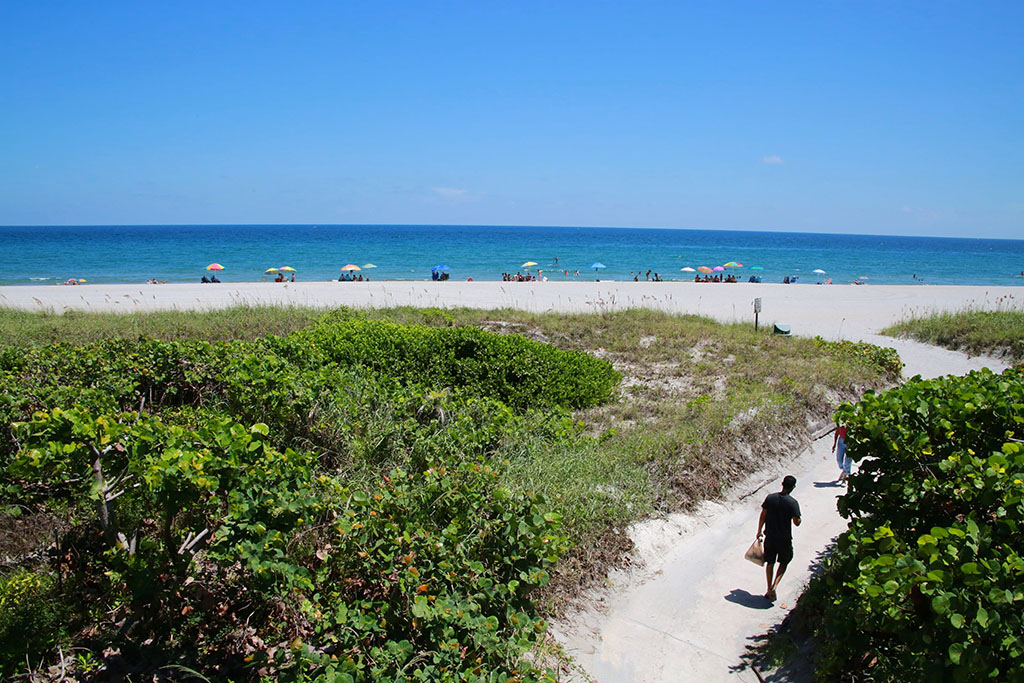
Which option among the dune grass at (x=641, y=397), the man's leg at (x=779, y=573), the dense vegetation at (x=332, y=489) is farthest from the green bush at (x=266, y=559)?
the man's leg at (x=779, y=573)

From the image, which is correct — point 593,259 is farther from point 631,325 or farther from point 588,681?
point 588,681

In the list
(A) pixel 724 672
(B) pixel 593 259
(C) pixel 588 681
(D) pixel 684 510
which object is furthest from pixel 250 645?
(B) pixel 593 259

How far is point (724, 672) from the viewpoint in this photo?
5.01m

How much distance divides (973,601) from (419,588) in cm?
305

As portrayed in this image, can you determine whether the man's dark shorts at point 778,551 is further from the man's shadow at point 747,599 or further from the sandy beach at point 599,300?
the sandy beach at point 599,300

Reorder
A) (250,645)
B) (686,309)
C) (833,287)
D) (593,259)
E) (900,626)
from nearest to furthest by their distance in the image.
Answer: (900,626)
(250,645)
(686,309)
(833,287)
(593,259)

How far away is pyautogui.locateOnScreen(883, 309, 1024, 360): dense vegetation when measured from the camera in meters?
15.7

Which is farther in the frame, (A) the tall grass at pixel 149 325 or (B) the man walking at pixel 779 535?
(A) the tall grass at pixel 149 325

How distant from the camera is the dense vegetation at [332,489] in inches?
153

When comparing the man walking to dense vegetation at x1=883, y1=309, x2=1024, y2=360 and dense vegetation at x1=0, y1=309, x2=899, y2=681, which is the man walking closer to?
dense vegetation at x1=0, y1=309, x2=899, y2=681

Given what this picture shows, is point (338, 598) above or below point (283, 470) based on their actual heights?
below

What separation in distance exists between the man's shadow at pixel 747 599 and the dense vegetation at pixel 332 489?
3.81 feet

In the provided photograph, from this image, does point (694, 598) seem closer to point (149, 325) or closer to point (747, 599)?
point (747, 599)

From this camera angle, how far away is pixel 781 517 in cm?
601
